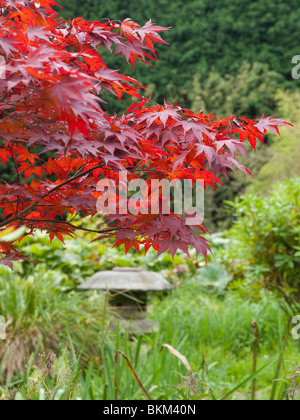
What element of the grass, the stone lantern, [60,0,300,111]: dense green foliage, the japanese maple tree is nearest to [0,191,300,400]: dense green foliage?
the grass

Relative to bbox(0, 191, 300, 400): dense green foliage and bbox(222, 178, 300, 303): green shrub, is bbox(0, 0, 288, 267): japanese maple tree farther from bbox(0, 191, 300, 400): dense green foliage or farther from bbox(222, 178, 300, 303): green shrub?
bbox(222, 178, 300, 303): green shrub

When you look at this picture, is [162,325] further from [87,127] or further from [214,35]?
[214,35]

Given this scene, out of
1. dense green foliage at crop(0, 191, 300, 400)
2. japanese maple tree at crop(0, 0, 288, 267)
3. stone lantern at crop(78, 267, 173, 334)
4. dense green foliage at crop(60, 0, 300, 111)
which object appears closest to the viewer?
japanese maple tree at crop(0, 0, 288, 267)

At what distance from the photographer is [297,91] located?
1040 centimetres

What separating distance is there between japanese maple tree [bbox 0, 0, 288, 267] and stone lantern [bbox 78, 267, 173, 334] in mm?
2048

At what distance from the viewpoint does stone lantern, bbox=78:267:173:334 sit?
11.1 feet

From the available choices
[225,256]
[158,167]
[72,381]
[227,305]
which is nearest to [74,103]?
[158,167]

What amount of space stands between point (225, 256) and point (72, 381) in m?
3.66

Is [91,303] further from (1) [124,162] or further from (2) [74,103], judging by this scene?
(2) [74,103]

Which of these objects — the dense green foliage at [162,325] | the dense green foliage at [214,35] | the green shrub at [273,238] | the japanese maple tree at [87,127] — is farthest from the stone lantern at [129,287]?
the dense green foliage at [214,35]

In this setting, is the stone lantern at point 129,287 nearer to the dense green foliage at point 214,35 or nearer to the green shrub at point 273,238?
the green shrub at point 273,238

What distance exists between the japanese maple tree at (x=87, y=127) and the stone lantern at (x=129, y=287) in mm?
2048

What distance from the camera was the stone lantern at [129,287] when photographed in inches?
133

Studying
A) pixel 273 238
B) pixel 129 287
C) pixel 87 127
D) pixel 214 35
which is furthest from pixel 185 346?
pixel 214 35
